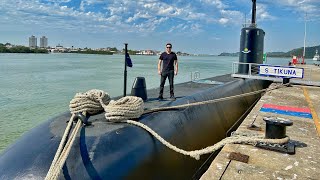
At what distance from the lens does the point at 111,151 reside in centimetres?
386

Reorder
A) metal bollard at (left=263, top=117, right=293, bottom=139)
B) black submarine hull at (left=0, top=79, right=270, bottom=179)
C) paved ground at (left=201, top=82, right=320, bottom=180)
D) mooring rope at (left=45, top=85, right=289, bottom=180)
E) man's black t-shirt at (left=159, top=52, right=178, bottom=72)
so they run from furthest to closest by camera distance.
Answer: man's black t-shirt at (left=159, top=52, right=178, bottom=72) → metal bollard at (left=263, top=117, right=293, bottom=139) → mooring rope at (left=45, top=85, right=289, bottom=180) → paved ground at (left=201, top=82, right=320, bottom=180) → black submarine hull at (left=0, top=79, right=270, bottom=179)

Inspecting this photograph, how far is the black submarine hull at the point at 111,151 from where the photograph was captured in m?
3.37

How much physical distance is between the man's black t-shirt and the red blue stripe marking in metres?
2.91

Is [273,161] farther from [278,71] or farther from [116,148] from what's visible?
[278,71]

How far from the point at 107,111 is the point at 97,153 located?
0.89m

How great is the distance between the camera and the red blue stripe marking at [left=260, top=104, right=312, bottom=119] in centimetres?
834

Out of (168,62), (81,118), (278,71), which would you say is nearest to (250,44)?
(278,71)

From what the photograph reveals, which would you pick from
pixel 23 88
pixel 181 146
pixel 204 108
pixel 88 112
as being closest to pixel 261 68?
pixel 204 108

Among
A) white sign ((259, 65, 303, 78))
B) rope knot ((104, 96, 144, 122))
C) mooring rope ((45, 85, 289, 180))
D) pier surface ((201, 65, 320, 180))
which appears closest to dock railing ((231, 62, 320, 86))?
white sign ((259, 65, 303, 78))

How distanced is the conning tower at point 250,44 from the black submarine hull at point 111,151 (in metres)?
11.0

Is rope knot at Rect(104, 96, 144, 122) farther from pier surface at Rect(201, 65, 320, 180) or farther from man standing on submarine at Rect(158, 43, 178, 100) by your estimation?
man standing on submarine at Rect(158, 43, 178, 100)

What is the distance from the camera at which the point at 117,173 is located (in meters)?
3.67

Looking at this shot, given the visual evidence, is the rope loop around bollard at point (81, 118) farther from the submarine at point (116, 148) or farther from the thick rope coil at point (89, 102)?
the thick rope coil at point (89, 102)

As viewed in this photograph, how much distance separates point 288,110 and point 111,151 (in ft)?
21.7
